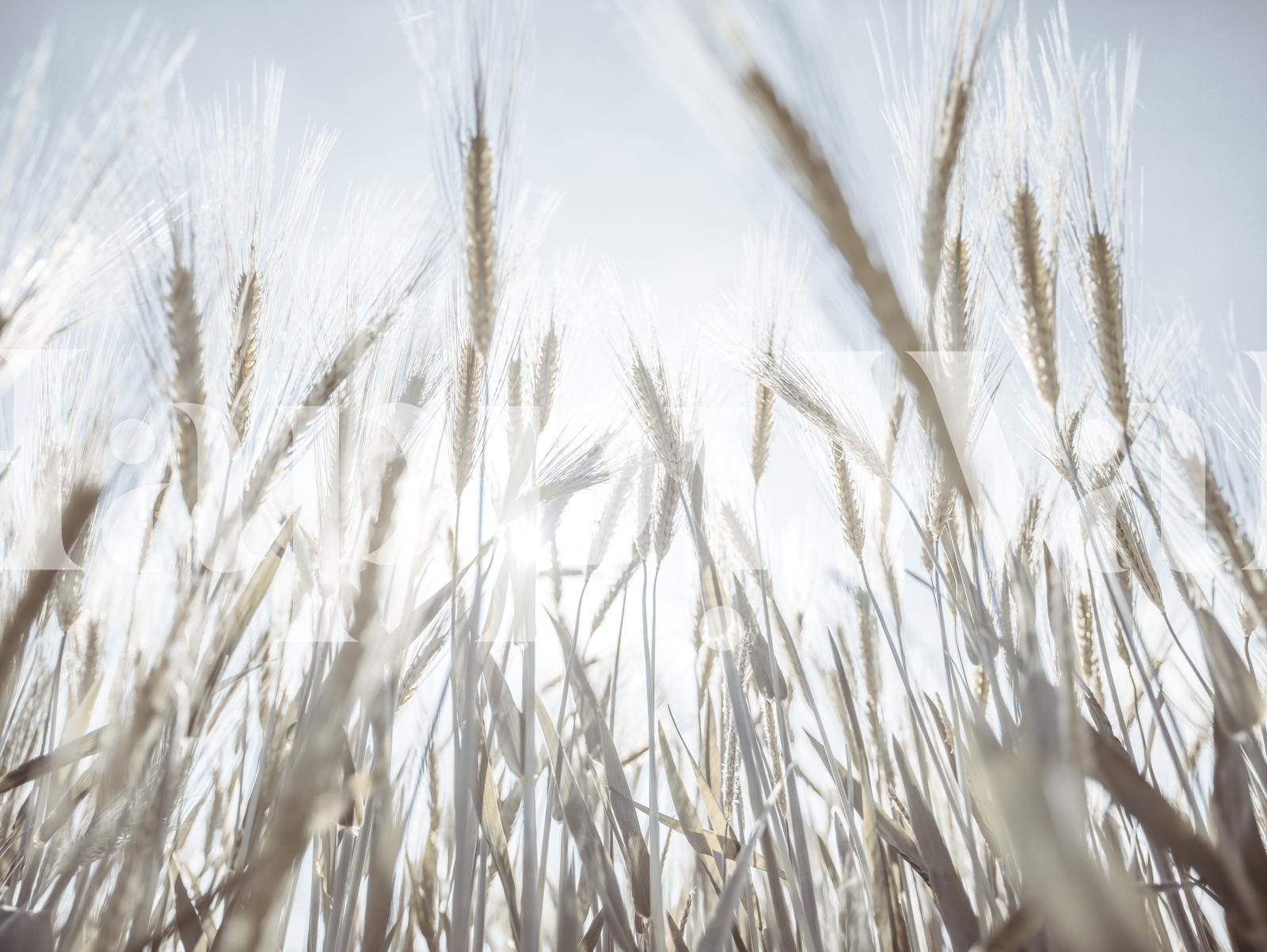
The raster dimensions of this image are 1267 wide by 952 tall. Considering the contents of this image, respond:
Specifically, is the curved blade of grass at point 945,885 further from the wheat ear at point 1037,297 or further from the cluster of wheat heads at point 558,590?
the wheat ear at point 1037,297

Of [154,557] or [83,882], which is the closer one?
[83,882]

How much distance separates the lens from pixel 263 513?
160 cm

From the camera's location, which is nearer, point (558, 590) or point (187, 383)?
point (187, 383)

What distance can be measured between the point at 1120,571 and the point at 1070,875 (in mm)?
1733

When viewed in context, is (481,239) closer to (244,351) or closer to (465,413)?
(465,413)

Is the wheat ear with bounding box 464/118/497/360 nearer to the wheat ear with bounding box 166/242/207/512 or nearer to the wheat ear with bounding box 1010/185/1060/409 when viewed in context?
the wheat ear with bounding box 166/242/207/512

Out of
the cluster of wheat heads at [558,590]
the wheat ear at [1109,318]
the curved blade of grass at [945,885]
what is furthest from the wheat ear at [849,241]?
the wheat ear at [1109,318]

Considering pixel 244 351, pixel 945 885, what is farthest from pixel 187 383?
pixel 945 885

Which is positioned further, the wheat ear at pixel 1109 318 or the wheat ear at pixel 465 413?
the wheat ear at pixel 465 413

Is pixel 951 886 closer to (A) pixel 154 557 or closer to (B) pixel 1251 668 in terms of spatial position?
(B) pixel 1251 668

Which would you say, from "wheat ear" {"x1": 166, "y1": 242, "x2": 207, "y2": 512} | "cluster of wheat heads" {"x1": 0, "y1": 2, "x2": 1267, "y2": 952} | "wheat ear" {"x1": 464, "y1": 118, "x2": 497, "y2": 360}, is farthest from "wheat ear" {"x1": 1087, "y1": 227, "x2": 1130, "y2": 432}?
"wheat ear" {"x1": 166, "y1": 242, "x2": 207, "y2": 512}

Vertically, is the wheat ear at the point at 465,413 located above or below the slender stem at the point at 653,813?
above

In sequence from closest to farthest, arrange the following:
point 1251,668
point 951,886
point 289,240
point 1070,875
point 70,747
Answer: point 1070,875 → point 951,886 → point 70,747 → point 289,240 → point 1251,668

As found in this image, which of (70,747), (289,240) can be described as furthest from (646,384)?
(70,747)
